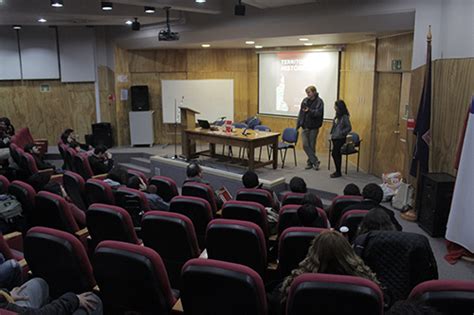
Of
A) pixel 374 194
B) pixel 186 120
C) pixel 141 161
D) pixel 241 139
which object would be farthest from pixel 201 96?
pixel 374 194

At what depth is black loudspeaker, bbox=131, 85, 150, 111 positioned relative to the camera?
1091 cm

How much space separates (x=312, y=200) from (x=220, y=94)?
25.0 feet

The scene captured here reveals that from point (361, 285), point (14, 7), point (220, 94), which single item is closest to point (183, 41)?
point (220, 94)

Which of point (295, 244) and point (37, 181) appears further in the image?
point (37, 181)

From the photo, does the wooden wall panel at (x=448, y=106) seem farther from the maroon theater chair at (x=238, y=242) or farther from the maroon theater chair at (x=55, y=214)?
the maroon theater chair at (x=55, y=214)

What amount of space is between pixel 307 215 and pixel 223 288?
4.44 ft

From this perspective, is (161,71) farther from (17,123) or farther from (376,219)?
(376,219)

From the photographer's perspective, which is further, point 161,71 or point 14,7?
point 161,71

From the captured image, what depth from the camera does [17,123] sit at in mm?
11047

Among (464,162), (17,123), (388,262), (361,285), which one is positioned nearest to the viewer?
(361,285)

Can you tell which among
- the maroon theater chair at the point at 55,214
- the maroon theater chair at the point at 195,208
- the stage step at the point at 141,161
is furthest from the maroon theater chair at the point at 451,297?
the stage step at the point at 141,161

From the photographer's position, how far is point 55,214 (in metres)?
3.80

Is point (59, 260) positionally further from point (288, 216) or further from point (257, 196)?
point (257, 196)

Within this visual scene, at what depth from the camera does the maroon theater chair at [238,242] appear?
2888 millimetres
